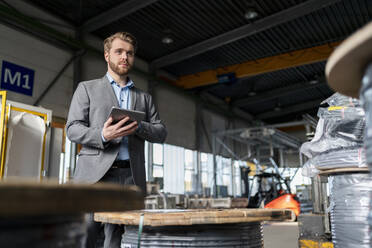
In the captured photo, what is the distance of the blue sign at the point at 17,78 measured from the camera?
640 centimetres

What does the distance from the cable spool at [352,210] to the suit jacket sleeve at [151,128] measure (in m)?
1.08

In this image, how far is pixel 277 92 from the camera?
13.4 m

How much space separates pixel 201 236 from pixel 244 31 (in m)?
8.01

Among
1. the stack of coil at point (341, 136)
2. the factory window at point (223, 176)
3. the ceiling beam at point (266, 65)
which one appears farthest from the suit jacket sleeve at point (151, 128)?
the factory window at point (223, 176)

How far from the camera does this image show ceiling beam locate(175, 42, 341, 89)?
9484mm

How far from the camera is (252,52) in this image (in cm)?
1008

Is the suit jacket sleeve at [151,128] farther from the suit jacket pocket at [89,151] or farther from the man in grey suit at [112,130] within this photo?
the suit jacket pocket at [89,151]

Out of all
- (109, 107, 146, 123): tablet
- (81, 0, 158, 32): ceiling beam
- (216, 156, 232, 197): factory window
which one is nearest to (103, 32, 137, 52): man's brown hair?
(109, 107, 146, 123): tablet

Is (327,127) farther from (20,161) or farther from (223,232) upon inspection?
(20,161)

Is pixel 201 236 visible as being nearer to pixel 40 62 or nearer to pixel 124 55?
pixel 124 55

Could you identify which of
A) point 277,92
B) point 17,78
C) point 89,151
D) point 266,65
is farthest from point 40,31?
point 277,92

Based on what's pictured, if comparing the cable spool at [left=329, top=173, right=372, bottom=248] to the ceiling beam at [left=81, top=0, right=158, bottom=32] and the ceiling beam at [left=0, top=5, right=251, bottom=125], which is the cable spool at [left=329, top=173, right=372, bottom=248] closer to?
the ceiling beam at [left=81, top=0, right=158, bottom=32]

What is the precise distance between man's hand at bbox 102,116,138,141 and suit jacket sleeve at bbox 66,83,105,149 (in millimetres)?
58

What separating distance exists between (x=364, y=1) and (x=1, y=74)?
762cm
